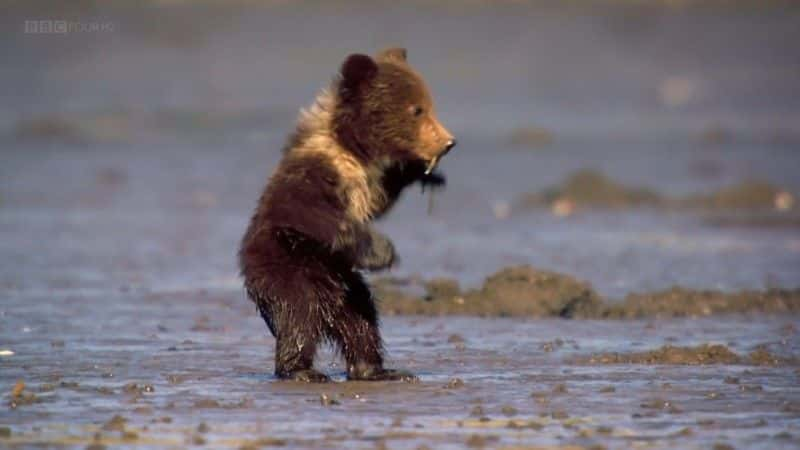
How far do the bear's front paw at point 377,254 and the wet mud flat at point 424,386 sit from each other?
583mm

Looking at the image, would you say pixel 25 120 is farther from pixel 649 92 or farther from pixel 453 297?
pixel 453 297

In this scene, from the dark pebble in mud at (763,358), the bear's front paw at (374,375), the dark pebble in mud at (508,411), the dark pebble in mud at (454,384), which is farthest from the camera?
the dark pebble in mud at (763,358)

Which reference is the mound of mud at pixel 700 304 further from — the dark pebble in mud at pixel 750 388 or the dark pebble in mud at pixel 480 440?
the dark pebble in mud at pixel 480 440

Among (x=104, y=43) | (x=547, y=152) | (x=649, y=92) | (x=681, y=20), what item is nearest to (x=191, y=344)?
(x=547, y=152)

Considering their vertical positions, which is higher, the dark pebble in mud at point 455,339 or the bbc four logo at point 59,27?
the bbc four logo at point 59,27

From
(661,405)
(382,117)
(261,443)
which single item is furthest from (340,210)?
(661,405)

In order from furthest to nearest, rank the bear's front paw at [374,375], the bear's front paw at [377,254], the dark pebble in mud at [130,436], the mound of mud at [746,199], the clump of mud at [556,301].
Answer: the mound of mud at [746,199] → the clump of mud at [556,301] → the bear's front paw at [374,375] → the bear's front paw at [377,254] → the dark pebble in mud at [130,436]

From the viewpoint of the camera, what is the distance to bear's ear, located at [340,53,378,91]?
7.98 m

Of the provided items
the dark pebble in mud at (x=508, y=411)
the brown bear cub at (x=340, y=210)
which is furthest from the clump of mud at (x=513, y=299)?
the dark pebble in mud at (x=508, y=411)

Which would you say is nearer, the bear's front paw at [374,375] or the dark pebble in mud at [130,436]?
the dark pebble in mud at [130,436]

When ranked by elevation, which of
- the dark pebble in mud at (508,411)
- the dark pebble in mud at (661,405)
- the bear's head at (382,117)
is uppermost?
the bear's head at (382,117)

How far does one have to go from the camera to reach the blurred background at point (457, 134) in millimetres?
14273

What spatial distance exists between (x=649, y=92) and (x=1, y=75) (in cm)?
1240

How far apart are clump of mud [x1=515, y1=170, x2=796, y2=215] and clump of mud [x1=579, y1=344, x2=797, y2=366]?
837 centimetres
